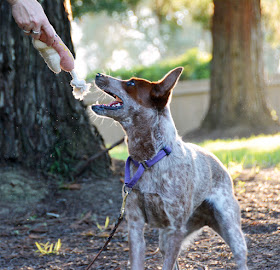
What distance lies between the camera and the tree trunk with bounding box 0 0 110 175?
513cm

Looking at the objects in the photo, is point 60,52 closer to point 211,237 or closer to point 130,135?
point 130,135

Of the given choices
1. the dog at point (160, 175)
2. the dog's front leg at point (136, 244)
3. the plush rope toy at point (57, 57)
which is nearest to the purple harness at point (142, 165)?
the dog at point (160, 175)

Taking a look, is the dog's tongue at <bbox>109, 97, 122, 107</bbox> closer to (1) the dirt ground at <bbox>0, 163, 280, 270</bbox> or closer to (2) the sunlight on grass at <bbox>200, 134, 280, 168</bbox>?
(1) the dirt ground at <bbox>0, 163, 280, 270</bbox>

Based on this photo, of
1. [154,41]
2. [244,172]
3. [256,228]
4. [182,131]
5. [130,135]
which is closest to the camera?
[130,135]

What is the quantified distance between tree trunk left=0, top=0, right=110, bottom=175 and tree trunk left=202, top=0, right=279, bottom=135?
6511mm

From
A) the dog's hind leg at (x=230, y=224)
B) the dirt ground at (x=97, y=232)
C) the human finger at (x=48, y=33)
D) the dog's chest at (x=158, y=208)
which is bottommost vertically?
the dirt ground at (x=97, y=232)

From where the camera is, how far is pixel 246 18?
11125 millimetres

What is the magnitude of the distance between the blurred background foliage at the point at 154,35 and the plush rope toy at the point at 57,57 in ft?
1.44

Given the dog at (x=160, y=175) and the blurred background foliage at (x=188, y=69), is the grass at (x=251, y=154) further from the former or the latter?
the blurred background foliage at (x=188, y=69)

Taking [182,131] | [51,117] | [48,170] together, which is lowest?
[182,131]

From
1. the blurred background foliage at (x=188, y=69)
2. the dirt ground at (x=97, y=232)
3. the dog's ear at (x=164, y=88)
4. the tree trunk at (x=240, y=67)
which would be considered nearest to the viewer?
the dog's ear at (x=164, y=88)

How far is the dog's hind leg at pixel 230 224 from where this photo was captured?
347 cm

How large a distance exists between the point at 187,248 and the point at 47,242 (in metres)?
1.28

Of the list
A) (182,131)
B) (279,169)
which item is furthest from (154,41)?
(279,169)
